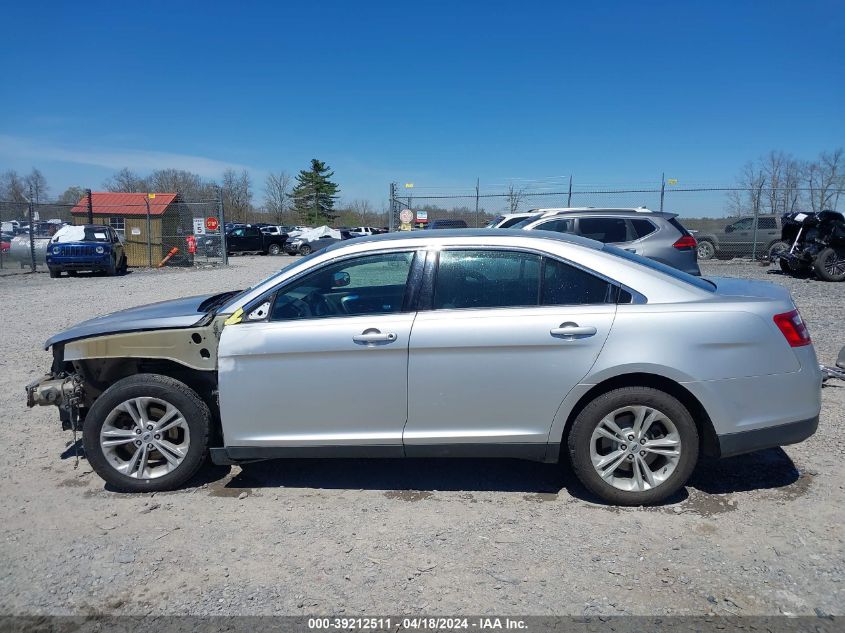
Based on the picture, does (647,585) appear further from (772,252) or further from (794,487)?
(772,252)

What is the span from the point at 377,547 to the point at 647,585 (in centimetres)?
138

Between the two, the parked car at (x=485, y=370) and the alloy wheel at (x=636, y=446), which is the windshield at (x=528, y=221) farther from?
the alloy wheel at (x=636, y=446)

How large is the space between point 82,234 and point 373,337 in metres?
19.6

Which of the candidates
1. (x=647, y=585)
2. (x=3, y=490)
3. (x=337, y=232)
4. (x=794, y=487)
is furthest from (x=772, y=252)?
(x=337, y=232)

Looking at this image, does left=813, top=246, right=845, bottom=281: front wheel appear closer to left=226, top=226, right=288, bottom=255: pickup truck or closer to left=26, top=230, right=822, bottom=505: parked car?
left=26, top=230, right=822, bottom=505: parked car

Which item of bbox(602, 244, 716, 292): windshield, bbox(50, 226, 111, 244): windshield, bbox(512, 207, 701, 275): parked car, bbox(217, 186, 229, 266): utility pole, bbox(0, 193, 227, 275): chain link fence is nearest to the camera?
bbox(602, 244, 716, 292): windshield

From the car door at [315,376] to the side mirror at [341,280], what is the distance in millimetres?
381

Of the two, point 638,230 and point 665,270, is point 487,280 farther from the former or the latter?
point 638,230

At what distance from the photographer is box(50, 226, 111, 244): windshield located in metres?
19.4

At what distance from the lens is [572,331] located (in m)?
3.56

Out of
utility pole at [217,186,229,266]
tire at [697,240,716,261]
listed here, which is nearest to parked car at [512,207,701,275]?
tire at [697,240,716,261]

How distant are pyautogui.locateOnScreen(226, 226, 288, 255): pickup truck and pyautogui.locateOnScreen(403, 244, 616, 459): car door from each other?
1314 inches

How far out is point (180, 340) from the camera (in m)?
3.92

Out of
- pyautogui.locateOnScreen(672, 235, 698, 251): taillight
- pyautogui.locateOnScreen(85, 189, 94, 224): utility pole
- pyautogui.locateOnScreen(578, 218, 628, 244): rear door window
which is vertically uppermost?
pyautogui.locateOnScreen(85, 189, 94, 224): utility pole
